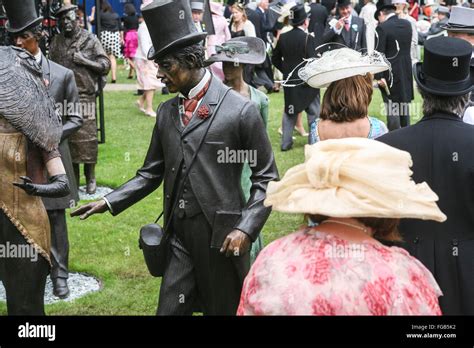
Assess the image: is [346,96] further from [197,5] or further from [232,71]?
[197,5]

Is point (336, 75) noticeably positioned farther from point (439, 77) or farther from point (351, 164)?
point (351, 164)

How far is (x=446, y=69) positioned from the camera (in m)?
4.79

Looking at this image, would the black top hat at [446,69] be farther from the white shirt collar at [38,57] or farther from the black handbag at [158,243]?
the white shirt collar at [38,57]

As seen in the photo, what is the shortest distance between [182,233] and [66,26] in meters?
5.55

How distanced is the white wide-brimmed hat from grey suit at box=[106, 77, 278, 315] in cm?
66

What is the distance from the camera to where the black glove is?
5.01 m

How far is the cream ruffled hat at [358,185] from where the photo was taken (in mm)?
2916

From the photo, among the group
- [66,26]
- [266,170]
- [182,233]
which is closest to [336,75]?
[266,170]

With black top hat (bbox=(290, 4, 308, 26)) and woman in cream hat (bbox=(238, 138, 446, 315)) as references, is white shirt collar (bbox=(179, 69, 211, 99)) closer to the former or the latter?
woman in cream hat (bbox=(238, 138, 446, 315))

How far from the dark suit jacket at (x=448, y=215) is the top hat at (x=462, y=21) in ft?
9.33

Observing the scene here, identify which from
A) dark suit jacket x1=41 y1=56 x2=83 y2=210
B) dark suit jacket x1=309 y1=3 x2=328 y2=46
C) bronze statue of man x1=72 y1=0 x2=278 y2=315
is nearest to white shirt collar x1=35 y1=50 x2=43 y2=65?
dark suit jacket x1=41 y1=56 x2=83 y2=210

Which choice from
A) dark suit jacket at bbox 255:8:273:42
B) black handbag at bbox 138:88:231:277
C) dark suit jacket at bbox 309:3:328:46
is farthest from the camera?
dark suit jacket at bbox 255:8:273:42

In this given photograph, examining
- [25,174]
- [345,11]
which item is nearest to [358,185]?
[25,174]

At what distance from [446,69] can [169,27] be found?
1.50 metres
